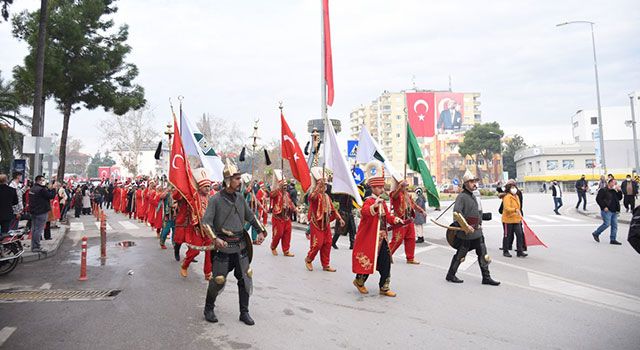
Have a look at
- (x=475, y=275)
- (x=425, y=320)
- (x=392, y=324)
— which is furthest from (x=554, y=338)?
(x=475, y=275)

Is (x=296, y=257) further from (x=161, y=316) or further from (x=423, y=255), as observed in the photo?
(x=161, y=316)

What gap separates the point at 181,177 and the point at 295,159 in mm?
2694

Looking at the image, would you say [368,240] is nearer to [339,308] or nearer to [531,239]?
[339,308]

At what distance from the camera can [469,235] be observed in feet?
24.2

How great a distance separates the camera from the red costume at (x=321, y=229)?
8.53 meters

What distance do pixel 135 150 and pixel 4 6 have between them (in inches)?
1391

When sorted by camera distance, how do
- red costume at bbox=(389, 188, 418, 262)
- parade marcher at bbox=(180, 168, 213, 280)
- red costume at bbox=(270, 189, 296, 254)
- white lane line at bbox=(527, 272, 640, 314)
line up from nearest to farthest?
white lane line at bbox=(527, 272, 640, 314) < parade marcher at bbox=(180, 168, 213, 280) < red costume at bbox=(389, 188, 418, 262) < red costume at bbox=(270, 189, 296, 254)

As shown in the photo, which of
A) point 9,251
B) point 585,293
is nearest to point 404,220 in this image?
point 585,293

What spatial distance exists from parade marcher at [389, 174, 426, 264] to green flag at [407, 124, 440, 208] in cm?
45

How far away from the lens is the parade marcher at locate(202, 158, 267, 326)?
5258 mm

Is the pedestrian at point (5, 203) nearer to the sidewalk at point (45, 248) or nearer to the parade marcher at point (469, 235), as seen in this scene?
the sidewalk at point (45, 248)

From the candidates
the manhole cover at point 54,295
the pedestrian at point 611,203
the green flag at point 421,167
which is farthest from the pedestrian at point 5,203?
the pedestrian at point 611,203

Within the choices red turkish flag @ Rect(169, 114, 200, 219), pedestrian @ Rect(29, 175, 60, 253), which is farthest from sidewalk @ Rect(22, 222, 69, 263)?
red turkish flag @ Rect(169, 114, 200, 219)

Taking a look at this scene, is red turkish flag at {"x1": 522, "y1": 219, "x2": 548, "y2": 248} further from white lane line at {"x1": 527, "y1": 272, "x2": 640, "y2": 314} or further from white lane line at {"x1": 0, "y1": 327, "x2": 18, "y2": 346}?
white lane line at {"x1": 0, "y1": 327, "x2": 18, "y2": 346}
